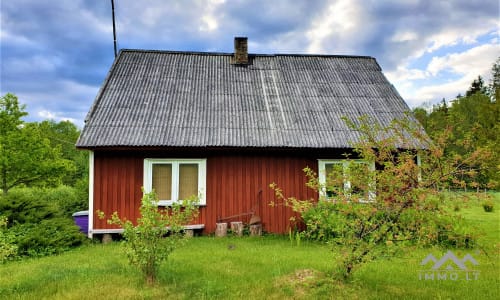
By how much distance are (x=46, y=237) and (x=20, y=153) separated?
679cm

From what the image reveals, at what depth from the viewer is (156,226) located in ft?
14.6

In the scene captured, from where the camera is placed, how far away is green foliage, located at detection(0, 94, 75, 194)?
11539mm

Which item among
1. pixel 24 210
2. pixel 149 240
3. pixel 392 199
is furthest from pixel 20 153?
pixel 392 199

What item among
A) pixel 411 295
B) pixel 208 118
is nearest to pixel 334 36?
pixel 208 118

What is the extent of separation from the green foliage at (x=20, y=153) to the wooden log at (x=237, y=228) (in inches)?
356

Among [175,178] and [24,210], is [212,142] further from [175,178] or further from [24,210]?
[24,210]

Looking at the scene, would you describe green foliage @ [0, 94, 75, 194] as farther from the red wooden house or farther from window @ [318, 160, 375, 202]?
window @ [318, 160, 375, 202]

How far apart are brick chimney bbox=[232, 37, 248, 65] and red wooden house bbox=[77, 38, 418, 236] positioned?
1.93m

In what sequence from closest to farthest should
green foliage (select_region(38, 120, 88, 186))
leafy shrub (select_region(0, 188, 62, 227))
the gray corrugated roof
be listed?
1. leafy shrub (select_region(0, 188, 62, 227))
2. the gray corrugated roof
3. green foliage (select_region(38, 120, 88, 186))

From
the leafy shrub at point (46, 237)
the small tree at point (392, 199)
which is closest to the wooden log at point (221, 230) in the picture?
the leafy shrub at point (46, 237)

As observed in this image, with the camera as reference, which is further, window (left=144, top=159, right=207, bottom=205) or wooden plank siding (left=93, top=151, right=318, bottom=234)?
window (left=144, top=159, right=207, bottom=205)

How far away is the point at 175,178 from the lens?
824cm

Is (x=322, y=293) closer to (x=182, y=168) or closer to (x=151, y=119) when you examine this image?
(x=182, y=168)

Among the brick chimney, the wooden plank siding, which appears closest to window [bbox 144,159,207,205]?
the wooden plank siding
